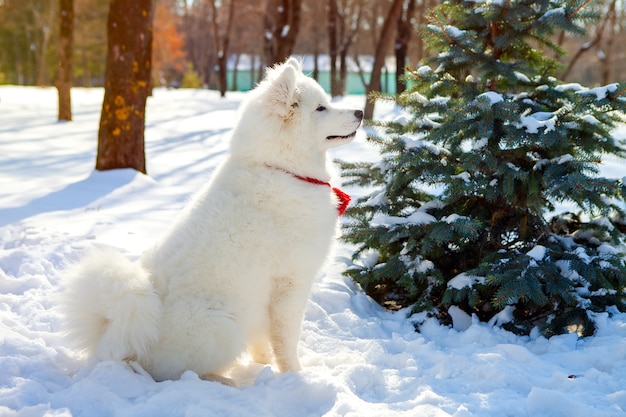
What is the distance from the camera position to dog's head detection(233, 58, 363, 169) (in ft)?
11.3

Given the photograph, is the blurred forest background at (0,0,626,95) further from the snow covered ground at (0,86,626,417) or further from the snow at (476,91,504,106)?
the snow covered ground at (0,86,626,417)

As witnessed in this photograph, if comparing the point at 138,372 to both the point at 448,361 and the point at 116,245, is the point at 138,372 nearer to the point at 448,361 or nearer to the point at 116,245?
the point at 448,361

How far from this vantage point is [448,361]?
375cm

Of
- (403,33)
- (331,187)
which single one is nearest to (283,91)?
(331,187)

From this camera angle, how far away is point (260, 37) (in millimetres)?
42812

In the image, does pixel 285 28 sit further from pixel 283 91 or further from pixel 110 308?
pixel 110 308

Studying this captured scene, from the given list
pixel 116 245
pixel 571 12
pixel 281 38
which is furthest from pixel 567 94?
pixel 281 38

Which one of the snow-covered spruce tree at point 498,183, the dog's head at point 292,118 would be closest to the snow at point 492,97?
the snow-covered spruce tree at point 498,183

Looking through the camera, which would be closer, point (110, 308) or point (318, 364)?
point (110, 308)

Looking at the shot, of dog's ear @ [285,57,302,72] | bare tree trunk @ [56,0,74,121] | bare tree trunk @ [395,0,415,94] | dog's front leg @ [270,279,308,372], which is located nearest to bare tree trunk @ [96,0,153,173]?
dog's ear @ [285,57,302,72]

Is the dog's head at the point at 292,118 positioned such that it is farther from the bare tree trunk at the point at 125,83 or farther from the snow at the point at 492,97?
the bare tree trunk at the point at 125,83

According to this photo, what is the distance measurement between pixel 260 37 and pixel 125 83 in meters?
36.3

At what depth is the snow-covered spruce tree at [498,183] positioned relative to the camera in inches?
170

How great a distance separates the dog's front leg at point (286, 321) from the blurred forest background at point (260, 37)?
13.3 m
